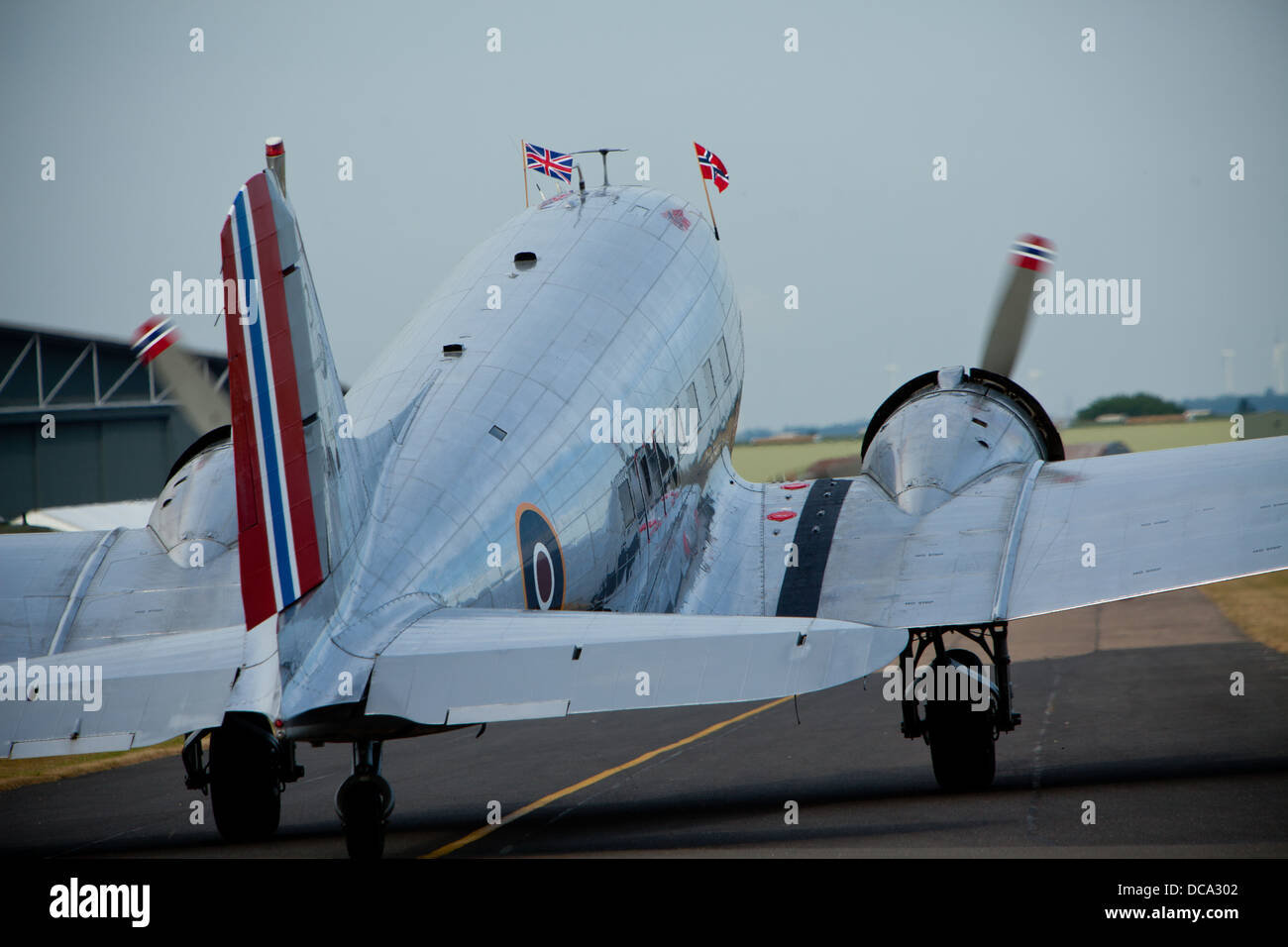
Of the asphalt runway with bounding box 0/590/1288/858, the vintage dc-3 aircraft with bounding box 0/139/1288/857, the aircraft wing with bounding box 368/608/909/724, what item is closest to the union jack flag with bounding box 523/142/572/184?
the vintage dc-3 aircraft with bounding box 0/139/1288/857

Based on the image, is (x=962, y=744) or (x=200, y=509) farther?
(x=200, y=509)

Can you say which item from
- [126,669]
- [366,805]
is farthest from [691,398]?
[126,669]

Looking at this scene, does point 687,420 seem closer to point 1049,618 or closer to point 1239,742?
point 1239,742

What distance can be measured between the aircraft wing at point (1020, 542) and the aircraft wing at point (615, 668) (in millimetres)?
3835

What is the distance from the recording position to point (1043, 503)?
1337cm

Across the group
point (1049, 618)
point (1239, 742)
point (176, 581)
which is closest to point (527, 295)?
point (176, 581)

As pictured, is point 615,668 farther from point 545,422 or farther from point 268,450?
point 545,422

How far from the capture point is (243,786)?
39.5 feet

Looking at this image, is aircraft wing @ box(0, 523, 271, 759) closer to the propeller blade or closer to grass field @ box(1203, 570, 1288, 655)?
the propeller blade

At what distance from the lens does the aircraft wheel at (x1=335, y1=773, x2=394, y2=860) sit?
9.05 metres

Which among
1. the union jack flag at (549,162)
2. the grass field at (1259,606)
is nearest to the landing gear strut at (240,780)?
the union jack flag at (549,162)

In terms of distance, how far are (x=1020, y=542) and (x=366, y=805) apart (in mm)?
6516

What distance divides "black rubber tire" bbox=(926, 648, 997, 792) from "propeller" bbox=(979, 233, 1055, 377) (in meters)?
5.69
